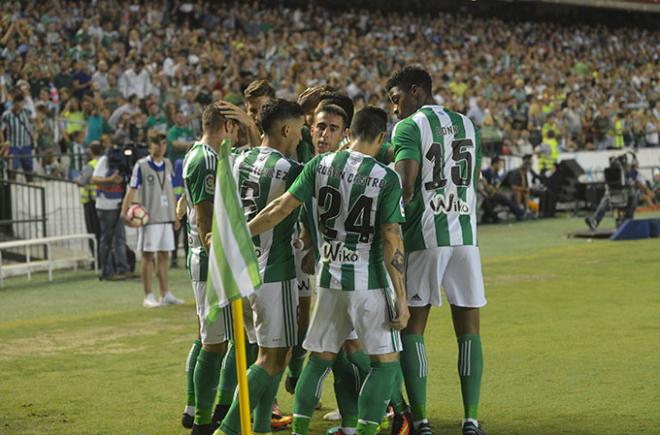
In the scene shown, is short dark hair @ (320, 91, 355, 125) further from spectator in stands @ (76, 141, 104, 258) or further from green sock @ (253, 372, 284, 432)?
spectator in stands @ (76, 141, 104, 258)

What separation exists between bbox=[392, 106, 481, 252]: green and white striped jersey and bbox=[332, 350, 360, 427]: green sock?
839 millimetres

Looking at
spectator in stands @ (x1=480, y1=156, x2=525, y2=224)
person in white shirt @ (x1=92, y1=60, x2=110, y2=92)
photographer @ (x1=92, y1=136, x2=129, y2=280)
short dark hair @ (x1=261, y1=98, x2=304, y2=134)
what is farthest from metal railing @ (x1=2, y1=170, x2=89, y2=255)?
short dark hair @ (x1=261, y1=98, x2=304, y2=134)

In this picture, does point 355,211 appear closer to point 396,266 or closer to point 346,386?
point 396,266

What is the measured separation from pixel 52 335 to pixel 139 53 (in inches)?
581

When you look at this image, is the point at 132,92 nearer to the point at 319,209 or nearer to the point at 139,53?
the point at 139,53

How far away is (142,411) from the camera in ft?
26.8

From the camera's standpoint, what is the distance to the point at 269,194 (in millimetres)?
6797

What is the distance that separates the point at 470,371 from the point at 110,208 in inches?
403

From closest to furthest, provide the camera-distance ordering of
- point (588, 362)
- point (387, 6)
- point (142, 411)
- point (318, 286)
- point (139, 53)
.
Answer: point (318, 286) < point (142, 411) < point (588, 362) < point (139, 53) < point (387, 6)

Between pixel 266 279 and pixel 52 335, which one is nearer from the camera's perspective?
pixel 266 279

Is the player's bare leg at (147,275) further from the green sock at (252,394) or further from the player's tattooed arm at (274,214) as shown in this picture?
the player's tattooed arm at (274,214)

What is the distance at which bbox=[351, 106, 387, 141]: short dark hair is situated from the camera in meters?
6.60

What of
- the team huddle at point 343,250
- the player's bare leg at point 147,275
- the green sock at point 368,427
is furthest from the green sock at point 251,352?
the player's bare leg at point 147,275

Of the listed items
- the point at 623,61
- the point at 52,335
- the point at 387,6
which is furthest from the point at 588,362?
the point at 623,61
